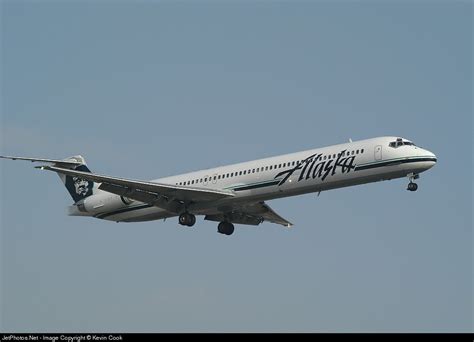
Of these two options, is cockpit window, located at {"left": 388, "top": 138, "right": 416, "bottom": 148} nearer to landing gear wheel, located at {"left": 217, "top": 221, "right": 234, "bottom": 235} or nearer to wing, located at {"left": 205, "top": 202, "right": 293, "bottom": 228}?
wing, located at {"left": 205, "top": 202, "right": 293, "bottom": 228}

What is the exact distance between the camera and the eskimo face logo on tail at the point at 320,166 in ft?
178

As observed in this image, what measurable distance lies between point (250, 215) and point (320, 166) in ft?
29.2

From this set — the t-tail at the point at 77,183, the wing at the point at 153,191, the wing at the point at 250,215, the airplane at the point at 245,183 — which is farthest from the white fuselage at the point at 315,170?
the t-tail at the point at 77,183

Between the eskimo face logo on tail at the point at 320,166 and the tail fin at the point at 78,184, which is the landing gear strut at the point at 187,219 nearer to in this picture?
the eskimo face logo on tail at the point at 320,166

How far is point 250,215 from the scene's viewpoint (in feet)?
204

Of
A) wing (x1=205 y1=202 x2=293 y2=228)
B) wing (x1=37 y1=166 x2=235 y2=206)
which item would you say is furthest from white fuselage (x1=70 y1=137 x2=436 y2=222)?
wing (x1=205 y1=202 x2=293 y2=228)

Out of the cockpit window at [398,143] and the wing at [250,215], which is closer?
the cockpit window at [398,143]

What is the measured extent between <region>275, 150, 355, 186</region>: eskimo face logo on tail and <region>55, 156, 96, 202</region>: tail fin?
13958 mm

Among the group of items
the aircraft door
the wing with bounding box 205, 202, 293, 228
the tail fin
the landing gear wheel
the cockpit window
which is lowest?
the aircraft door

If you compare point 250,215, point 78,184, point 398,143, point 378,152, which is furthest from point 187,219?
point 398,143

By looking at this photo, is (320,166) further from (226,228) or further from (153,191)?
(226,228)

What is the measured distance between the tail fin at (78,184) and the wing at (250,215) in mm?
7382

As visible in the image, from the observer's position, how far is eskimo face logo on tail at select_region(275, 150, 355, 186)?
5419cm
